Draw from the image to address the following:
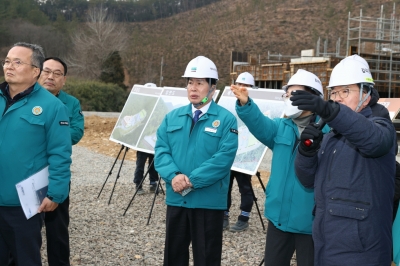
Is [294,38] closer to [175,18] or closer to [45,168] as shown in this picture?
[175,18]

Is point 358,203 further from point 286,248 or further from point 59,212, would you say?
point 59,212

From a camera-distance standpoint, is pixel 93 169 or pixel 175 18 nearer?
pixel 93 169

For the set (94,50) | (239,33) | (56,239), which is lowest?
(56,239)

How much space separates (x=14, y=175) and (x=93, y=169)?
29.5 feet

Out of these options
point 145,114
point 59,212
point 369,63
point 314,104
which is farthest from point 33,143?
point 369,63

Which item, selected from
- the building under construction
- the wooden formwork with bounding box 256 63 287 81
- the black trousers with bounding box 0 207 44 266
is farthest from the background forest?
the black trousers with bounding box 0 207 44 266

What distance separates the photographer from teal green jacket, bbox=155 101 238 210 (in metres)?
4.02

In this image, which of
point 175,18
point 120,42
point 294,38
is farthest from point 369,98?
point 175,18

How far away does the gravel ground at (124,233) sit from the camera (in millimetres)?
5543

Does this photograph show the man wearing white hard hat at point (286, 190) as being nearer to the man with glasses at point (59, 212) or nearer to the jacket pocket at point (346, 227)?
the jacket pocket at point (346, 227)

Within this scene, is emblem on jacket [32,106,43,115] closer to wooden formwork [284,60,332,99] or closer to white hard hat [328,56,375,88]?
white hard hat [328,56,375,88]

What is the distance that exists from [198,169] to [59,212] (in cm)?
148

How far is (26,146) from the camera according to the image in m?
3.48

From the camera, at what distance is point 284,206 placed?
3.48 m
